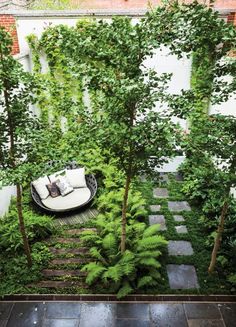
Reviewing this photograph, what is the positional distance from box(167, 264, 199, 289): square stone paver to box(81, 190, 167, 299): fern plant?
0.88ft

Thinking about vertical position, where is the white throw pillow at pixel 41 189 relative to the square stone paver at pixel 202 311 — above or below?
above

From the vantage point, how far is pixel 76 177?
8.41m

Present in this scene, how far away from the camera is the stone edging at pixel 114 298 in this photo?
17.8ft

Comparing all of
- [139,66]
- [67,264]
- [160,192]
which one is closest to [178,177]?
[160,192]

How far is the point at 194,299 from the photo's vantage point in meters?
5.43

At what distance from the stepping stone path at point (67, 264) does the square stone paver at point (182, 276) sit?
1.55 metres

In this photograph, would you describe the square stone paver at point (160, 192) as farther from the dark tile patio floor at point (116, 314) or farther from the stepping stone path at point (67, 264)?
the dark tile patio floor at point (116, 314)

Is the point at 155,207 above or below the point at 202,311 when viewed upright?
above

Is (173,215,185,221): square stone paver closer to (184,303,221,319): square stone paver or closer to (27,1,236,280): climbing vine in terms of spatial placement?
(184,303,221,319): square stone paver

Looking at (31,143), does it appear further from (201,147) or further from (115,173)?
(115,173)

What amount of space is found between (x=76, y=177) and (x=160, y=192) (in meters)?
2.26

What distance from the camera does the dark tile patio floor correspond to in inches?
198

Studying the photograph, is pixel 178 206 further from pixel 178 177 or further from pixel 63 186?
pixel 63 186

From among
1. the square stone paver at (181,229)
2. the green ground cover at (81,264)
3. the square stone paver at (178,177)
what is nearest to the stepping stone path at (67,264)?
the green ground cover at (81,264)
